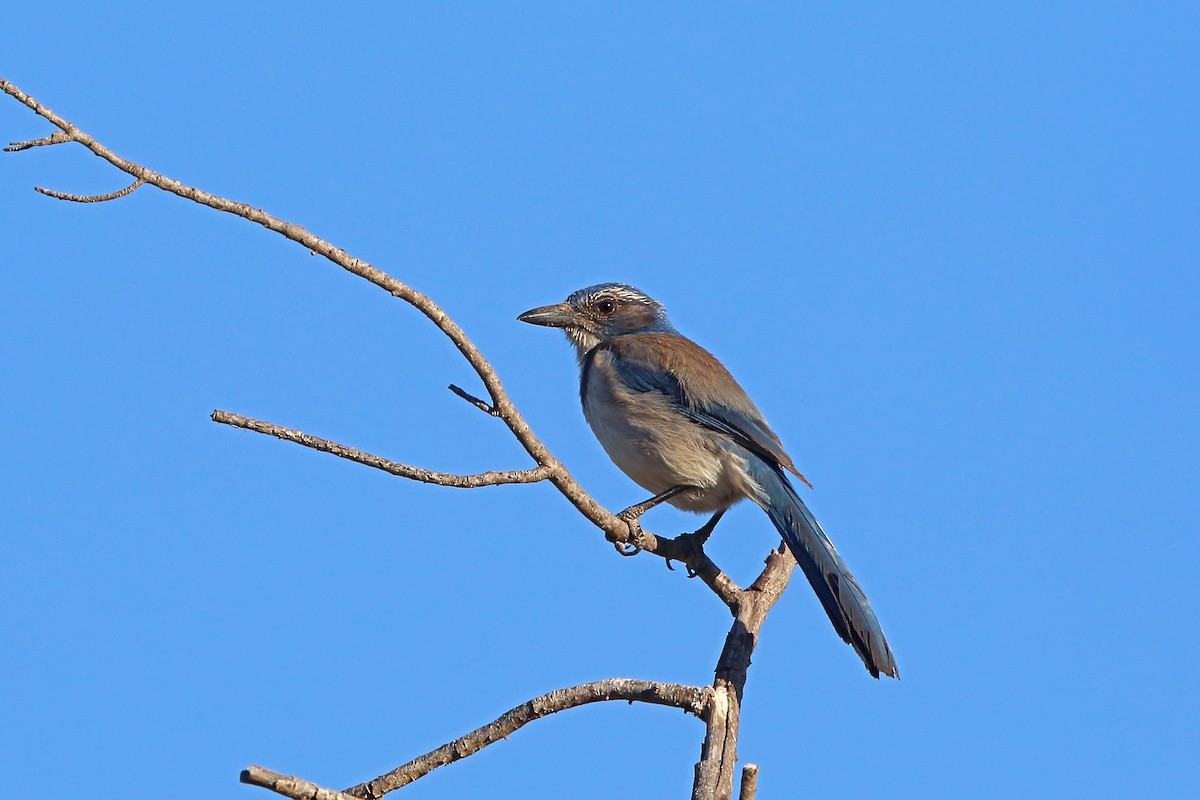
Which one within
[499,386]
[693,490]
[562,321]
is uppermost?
[562,321]

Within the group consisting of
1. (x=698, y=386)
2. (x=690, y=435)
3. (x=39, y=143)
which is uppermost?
(x=698, y=386)

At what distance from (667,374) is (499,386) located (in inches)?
123

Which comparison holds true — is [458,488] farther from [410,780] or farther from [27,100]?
[27,100]

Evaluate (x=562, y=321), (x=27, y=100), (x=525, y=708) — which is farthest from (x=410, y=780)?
(x=562, y=321)

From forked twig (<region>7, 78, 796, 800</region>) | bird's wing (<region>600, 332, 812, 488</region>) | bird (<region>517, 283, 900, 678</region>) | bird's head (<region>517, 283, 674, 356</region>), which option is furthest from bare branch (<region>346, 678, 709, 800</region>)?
bird's head (<region>517, 283, 674, 356</region>)

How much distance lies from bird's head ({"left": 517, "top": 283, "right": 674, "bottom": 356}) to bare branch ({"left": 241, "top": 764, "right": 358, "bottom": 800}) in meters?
5.38

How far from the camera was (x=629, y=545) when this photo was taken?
670cm

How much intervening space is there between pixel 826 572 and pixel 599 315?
124 inches

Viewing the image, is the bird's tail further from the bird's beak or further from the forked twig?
the bird's beak

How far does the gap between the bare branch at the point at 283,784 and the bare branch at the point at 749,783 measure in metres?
1.70

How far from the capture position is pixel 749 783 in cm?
496

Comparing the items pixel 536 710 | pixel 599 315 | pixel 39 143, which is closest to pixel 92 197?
pixel 39 143

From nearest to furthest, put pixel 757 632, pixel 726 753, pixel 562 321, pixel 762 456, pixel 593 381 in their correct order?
pixel 726 753 < pixel 757 632 < pixel 762 456 < pixel 593 381 < pixel 562 321

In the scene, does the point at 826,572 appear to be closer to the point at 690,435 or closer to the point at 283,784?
the point at 690,435
